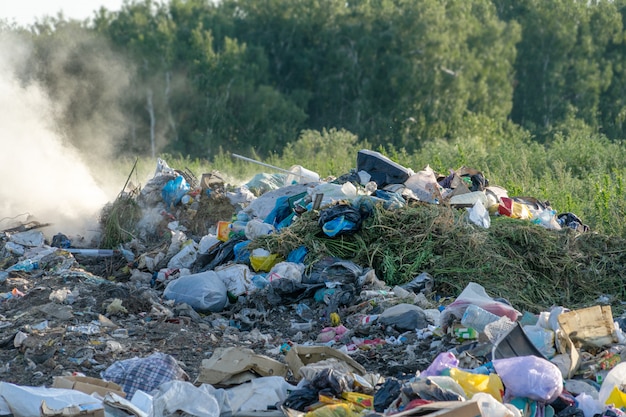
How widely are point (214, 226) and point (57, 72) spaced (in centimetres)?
2269

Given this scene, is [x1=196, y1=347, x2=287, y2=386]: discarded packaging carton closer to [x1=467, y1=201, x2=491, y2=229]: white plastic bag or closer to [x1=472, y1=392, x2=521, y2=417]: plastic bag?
[x1=472, y1=392, x2=521, y2=417]: plastic bag

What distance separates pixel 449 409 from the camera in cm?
392

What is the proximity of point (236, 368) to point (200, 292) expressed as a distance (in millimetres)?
2414

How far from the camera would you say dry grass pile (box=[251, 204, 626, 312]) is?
7.73 m

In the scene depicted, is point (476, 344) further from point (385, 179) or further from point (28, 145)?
point (28, 145)

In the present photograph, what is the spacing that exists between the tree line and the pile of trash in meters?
21.4

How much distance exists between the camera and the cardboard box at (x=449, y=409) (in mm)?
3914

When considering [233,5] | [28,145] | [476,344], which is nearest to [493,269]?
[476,344]

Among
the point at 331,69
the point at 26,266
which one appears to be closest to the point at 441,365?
the point at 26,266

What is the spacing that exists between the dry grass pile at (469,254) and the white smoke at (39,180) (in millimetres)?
3684

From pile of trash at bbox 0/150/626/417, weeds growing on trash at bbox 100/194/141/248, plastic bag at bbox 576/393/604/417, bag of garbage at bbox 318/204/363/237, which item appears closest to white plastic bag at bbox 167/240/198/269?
pile of trash at bbox 0/150/626/417

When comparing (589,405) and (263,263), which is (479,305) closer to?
(589,405)

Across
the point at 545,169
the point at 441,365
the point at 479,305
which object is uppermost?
the point at 441,365

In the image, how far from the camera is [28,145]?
A: 42.9ft
